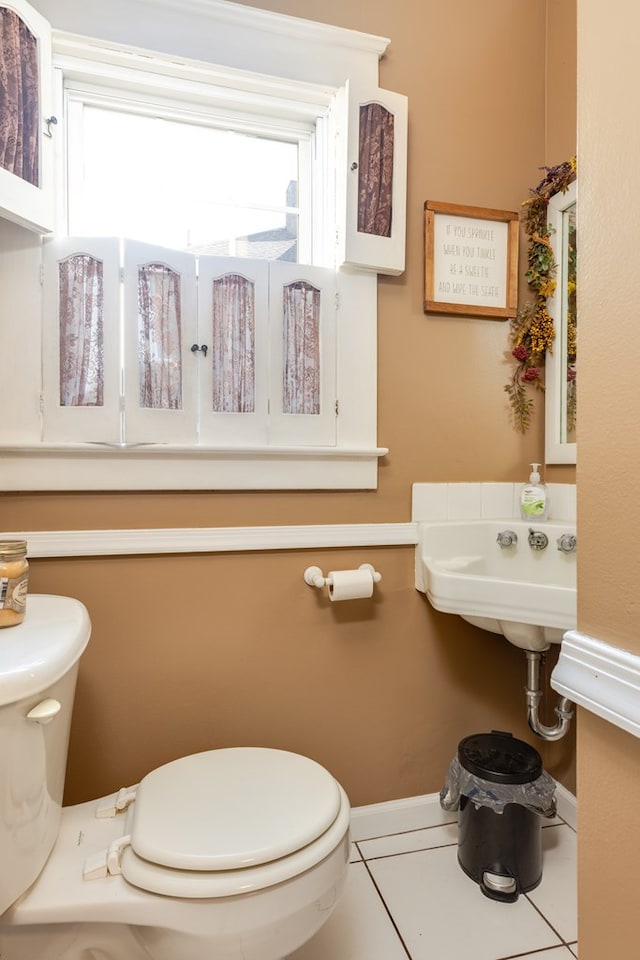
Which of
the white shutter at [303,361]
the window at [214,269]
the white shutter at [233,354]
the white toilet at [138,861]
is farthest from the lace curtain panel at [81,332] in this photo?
the white toilet at [138,861]

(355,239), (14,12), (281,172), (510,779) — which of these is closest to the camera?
(14,12)

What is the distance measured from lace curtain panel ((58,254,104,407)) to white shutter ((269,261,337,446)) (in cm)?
42

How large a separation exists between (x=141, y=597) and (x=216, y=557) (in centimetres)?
20

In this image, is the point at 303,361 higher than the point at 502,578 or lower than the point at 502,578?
higher

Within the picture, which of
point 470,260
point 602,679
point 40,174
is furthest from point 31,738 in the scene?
point 470,260

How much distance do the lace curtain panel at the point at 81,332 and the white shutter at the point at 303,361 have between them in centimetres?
42

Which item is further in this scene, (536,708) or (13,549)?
(536,708)

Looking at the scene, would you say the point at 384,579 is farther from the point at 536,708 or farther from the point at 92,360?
the point at 92,360

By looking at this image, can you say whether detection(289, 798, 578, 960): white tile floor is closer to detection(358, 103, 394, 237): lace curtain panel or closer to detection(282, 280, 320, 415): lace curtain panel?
detection(282, 280, 320, 415): lace curtain panel

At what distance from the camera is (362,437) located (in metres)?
1.46

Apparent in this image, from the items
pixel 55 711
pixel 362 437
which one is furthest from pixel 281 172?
pixel 55 711

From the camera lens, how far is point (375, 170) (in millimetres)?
1423

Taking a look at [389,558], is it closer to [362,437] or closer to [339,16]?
[362,437]

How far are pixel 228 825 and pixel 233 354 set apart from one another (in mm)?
1015
